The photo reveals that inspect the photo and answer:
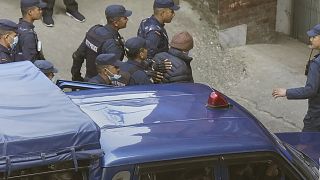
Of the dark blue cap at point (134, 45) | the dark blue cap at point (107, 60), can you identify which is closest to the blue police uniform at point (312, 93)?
the dark blue cap at point (134, 45)

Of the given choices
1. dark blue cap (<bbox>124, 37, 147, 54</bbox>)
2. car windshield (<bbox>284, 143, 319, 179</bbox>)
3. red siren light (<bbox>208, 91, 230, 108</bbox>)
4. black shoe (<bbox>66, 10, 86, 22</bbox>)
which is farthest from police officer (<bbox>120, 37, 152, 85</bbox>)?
black shoe (<bbox>66, 10, 86, 22</bbox>)

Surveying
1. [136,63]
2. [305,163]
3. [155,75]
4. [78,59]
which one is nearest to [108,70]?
[136,63]

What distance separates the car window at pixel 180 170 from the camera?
433 cm

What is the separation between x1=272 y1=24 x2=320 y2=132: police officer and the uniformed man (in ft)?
15.0

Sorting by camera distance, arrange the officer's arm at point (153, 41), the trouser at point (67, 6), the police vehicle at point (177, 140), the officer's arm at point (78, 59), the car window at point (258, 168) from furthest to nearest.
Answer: the trouser at point (67, 6)
the officer's arm at point (78, 59)
the officer's arm at point (153, 41)
the car window at point (258, 168)
the police vehicle at point (177, 140)

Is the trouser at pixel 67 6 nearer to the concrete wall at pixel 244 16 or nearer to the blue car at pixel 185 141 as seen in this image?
the concrete wall at pixel 244 16

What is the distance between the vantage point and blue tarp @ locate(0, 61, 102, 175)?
4004 mm

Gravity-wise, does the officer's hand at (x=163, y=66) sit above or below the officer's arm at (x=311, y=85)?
above

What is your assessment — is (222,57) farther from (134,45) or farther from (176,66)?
(134,45)

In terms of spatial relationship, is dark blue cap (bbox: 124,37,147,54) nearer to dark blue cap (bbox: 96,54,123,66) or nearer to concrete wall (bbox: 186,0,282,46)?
dark blue cap (bbox: 96,54,123,66)

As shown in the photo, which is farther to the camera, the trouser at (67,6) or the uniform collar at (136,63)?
the trouser at (67,6)

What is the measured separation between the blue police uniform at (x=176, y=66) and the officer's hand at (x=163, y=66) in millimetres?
33

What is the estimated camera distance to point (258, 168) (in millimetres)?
4641

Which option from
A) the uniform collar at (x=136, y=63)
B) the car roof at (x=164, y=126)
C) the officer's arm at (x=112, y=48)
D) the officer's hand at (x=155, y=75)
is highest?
the car roof at (x=164, y=126)
